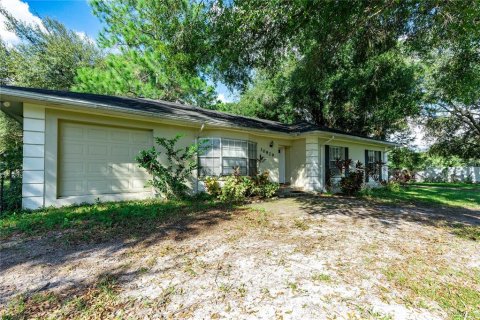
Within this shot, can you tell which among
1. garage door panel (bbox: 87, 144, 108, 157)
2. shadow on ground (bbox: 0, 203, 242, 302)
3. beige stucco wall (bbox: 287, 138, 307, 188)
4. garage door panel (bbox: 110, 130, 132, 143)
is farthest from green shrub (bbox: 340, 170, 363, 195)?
garage door panel (bbox: 87, 144, 108, 157)

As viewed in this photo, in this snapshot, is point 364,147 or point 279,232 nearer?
point 279,232

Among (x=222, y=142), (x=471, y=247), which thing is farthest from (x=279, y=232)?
(x=222, y=142)

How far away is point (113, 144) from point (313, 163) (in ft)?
25.9

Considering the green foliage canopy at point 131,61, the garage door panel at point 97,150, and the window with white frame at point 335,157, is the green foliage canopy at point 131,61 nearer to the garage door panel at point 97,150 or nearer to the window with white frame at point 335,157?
the garage door panel at point 97,150

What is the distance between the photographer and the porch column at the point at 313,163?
10.9 meters

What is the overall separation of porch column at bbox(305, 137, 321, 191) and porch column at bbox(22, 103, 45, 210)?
370 inches

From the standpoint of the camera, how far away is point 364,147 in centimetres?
1355

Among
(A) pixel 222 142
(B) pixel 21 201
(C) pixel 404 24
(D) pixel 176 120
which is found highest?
(C) pixel 404 24

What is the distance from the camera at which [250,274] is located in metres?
3.03

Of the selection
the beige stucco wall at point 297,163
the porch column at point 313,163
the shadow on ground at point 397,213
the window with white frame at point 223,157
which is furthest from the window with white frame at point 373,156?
the window with white frame at point 223,157

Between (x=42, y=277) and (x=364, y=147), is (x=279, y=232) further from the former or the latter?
(x=364, y=147)

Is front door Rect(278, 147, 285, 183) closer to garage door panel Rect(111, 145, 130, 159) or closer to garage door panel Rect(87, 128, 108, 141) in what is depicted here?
garage door panel Rect(111, 145, 130, 159)

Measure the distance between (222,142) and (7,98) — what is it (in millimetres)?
6097

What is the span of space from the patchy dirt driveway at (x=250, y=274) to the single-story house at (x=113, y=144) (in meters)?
3.07
